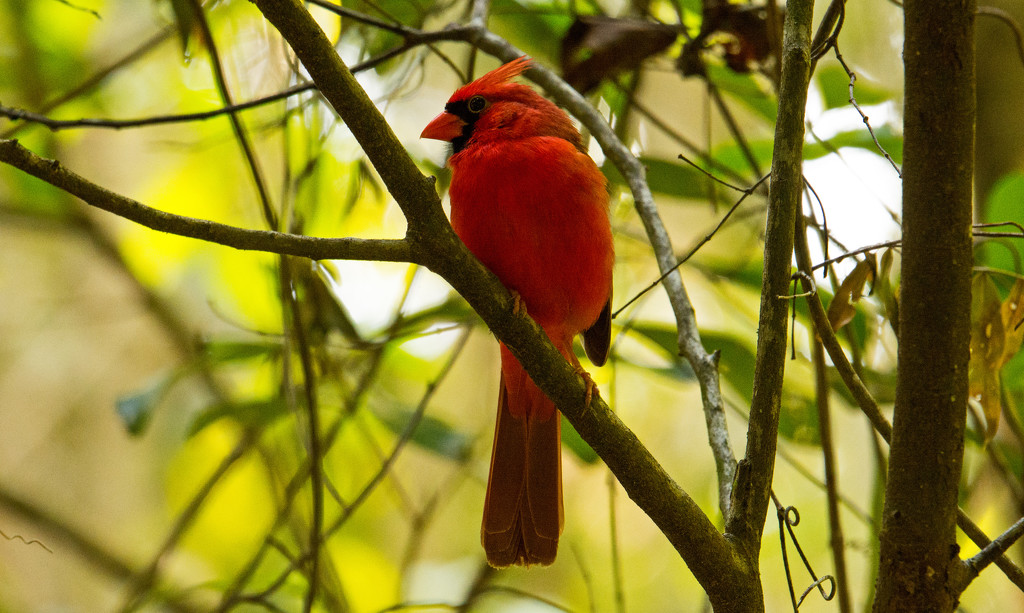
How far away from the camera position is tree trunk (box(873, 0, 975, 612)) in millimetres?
1311

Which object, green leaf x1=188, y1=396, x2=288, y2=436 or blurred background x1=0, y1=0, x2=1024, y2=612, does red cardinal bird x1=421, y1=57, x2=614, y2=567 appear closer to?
blurred background x1=0, y1=0, x2=1024, y2=612

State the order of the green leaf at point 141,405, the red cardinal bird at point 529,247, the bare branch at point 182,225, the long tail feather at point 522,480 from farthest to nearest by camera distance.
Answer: the green leaf at point 141,405 < the long tail feather at point 522,480 < the red cardinal bird at point 529,247 < the bare branch at point 182,225

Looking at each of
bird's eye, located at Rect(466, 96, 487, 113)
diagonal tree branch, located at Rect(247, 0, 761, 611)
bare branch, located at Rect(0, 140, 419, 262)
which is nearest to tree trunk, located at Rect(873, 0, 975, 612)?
diagonal tree branch, located at Rect(247, 0, 761, 611)

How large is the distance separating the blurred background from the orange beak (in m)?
0.16

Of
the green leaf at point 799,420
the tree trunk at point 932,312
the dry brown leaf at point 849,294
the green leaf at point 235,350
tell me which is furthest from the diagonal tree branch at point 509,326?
the green leaf at point 235,350

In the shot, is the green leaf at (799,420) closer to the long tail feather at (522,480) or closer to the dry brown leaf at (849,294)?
the long tail feather at (522,480)

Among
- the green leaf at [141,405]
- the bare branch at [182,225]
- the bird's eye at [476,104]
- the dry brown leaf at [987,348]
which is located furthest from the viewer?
the bird's eye at [476,104]

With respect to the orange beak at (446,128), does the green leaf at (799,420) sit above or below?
below

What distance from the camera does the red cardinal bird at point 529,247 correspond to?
223 cm

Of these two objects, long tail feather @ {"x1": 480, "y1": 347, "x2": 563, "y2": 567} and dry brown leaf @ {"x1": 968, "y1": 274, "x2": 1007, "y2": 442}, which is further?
long tail feather @ {"x1": 480, "y1": 347, "x2": 563, "y2": 567}

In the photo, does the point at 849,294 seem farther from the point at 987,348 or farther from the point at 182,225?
the point at 182,225

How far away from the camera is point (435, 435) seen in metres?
3.03

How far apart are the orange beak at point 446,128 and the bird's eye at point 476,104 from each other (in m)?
0.05

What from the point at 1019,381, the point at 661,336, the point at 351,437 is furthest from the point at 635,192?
the point at 351,437
